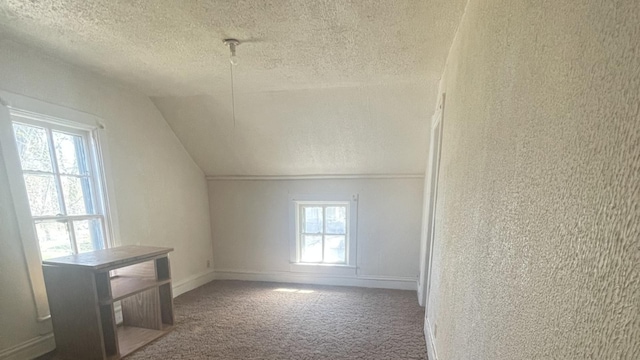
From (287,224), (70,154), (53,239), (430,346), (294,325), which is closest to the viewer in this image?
(430,346)

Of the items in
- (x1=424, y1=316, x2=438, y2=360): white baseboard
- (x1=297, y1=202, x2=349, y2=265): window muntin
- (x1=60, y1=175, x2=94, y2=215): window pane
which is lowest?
(x1=424, y1=316, x2=438, y2=360): white baseboard

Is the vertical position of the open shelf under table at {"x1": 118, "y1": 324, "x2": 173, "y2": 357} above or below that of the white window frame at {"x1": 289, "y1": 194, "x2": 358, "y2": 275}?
below

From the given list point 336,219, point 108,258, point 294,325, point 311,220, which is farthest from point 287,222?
point 108,258

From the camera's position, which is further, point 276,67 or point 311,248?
point 311,248

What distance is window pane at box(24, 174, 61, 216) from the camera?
1.81 meters

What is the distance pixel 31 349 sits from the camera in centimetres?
177

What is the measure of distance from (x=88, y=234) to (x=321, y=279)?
2379 millimetres

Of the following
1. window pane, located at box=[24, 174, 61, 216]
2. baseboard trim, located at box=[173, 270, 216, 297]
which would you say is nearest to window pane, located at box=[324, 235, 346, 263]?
baseboard trim, located at box=[173, 270, 216, 297]

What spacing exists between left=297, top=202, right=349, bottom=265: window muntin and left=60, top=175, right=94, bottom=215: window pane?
2.04m

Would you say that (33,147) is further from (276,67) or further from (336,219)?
(336,219)

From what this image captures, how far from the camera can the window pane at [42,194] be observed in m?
1.81

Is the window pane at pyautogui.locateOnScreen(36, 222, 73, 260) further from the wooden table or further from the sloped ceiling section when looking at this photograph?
the sloped ceiling section

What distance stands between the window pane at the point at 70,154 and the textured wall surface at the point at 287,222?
57.7 inches

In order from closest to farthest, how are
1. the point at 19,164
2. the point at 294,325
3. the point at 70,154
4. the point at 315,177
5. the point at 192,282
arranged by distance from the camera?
the point at 19,164 → the point at 70,154 → the point at 294,325 → the point at 192,282 → the point at 315,177
